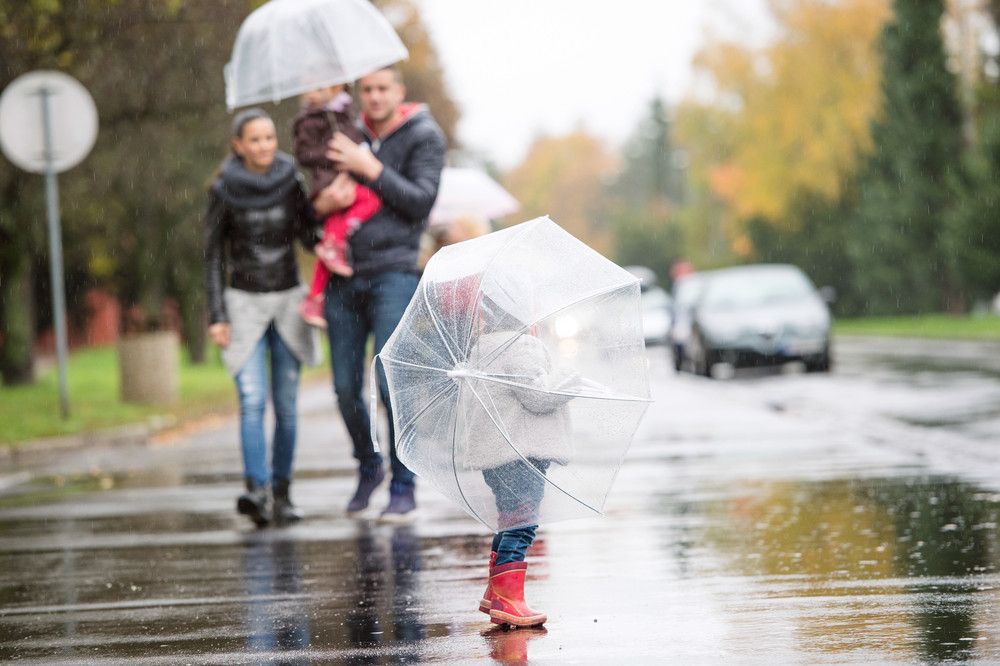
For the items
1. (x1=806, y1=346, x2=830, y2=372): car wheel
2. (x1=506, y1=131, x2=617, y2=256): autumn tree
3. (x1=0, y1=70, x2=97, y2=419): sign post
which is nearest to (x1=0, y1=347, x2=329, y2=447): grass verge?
(x1=0, y1=70, x2=97, y2=419): sign post

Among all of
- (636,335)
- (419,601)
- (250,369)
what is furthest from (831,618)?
(250,369)

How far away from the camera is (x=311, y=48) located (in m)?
7.64

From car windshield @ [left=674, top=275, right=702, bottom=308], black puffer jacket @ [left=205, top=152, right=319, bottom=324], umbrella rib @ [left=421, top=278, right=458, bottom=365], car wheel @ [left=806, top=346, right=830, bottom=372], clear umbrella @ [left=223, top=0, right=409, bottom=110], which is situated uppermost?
clear umbrella @ [left=223, top=0, right=409, bottom=110]

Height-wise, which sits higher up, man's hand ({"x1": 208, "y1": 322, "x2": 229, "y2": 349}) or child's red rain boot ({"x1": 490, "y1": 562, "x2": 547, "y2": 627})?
man's hand ({"x1": 208, "y1": 322, "x2": 229, "y2": 349})

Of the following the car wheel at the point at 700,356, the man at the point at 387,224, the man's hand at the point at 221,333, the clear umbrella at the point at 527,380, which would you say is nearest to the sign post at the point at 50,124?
the man's hand at the point at 221,333

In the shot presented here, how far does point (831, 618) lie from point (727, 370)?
18.1 metres

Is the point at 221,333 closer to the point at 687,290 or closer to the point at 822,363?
the point at 822,363

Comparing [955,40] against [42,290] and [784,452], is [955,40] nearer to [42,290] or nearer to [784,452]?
[42,290]

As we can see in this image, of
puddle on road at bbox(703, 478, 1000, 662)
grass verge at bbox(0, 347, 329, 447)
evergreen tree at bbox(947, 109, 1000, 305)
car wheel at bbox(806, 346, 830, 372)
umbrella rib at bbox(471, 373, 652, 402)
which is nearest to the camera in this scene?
puddle on road at bbox(703, 478, 1000, 662)

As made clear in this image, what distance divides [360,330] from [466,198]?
15.6 ft

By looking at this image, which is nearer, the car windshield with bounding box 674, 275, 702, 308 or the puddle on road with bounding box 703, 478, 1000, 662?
the puddle on road with bounding box 703, 478, 1000, 662

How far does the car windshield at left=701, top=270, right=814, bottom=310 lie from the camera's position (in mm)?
21312

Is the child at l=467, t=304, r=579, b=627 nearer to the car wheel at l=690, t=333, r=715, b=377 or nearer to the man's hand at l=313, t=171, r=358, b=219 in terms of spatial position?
the man's hand at l=313, t=171, r=358, b=219

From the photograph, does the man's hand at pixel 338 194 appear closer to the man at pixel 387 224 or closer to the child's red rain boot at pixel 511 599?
the man at pixel 387 224
